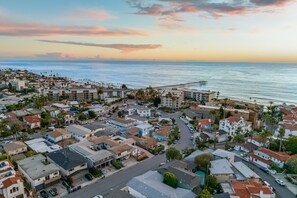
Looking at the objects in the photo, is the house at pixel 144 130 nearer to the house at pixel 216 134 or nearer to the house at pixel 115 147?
the house at pixel 115 147

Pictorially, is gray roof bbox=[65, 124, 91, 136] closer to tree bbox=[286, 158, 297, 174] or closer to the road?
the road

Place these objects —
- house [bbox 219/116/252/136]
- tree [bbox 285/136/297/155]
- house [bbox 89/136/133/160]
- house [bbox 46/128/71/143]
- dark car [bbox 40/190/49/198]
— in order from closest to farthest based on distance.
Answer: dark car [bbox 40/190/49/198] → house [bbox 89/136/133/160] → tree [bbox 285/136/297/155] → house [bbox 46/128/71/143] → house [bbox 219/116/252/136]

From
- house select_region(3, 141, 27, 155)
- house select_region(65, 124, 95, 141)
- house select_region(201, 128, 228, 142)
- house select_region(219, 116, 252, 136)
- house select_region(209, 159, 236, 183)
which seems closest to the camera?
house select_region(209, 159, 236, 183)

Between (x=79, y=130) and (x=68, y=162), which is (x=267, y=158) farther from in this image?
(x=79, y=130)

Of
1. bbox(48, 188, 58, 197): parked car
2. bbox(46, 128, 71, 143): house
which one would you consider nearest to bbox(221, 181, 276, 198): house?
bbox(48, 188, 58, 197): parked car

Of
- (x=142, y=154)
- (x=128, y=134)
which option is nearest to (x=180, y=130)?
(x=128, y=134)

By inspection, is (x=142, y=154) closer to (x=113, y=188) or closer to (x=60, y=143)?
(x=113, y=188)
